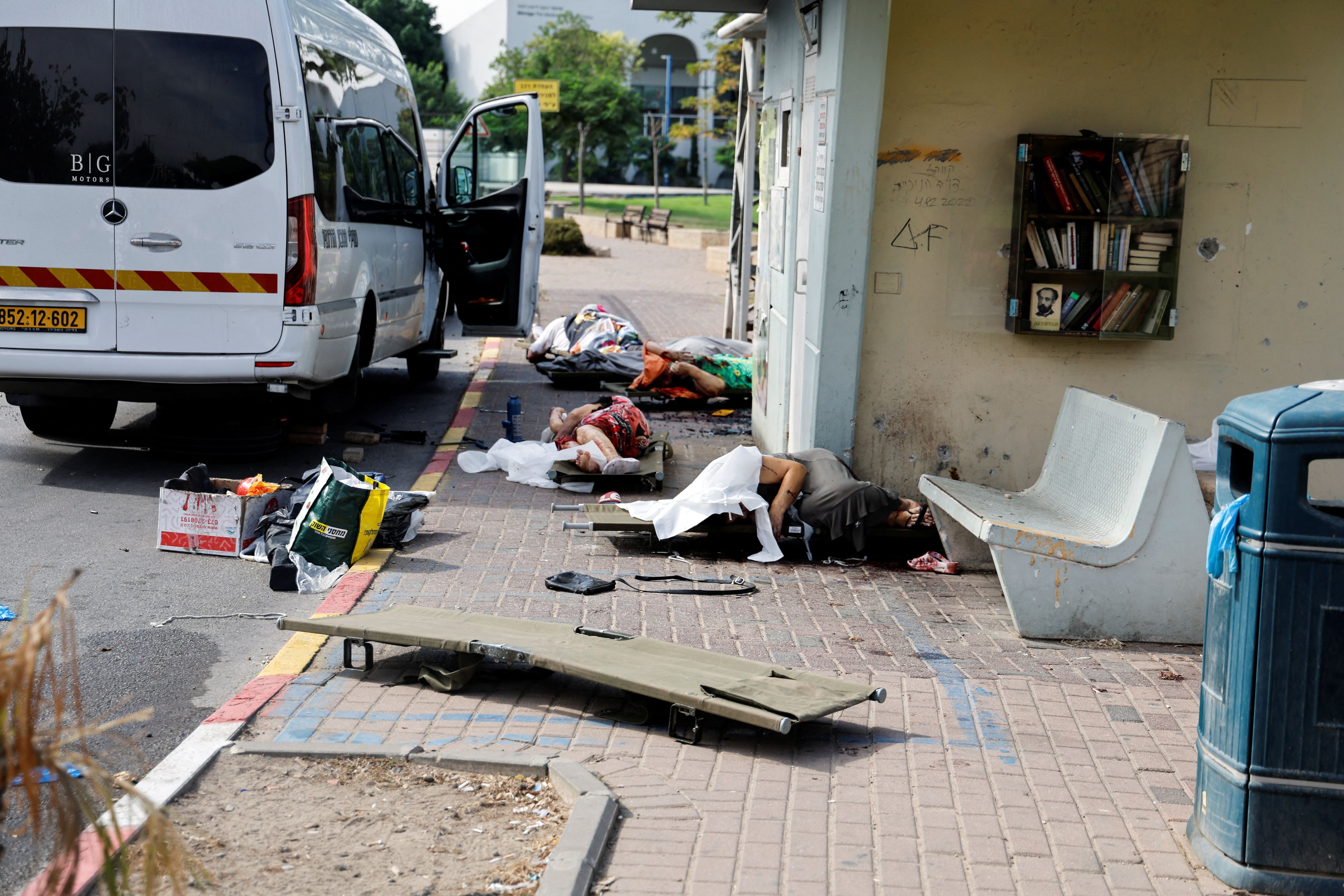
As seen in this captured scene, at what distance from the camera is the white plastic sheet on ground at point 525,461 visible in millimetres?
8297

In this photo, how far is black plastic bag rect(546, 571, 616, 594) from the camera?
600 cm

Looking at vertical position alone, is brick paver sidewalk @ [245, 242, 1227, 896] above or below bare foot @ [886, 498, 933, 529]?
below

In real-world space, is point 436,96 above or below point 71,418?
above

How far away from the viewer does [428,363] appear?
12.7 metres

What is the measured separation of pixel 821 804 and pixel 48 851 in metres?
2.21

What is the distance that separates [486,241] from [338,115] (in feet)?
9.16

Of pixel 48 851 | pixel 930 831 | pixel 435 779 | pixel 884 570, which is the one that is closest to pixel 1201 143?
pixel 884 570

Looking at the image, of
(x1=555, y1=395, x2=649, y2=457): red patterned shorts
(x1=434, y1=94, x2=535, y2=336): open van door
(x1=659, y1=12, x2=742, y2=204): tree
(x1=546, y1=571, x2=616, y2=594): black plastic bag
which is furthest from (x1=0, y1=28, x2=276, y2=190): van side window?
(x1=659, y1=12, x2=742, y2=204): tree

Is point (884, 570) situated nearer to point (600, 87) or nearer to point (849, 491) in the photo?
point (849, 491)

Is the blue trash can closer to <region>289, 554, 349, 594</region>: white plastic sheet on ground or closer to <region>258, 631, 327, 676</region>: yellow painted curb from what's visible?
<region>258, 631, 327, 676</region>: yellow painted curb

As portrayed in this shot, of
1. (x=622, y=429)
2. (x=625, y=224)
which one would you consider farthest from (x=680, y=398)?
(x=625, y=224)

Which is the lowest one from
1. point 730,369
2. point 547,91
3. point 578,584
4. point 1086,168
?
point 578,584

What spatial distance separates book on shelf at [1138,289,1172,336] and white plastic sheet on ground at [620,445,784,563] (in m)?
2.32

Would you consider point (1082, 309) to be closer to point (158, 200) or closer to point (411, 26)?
point (158, 200)
